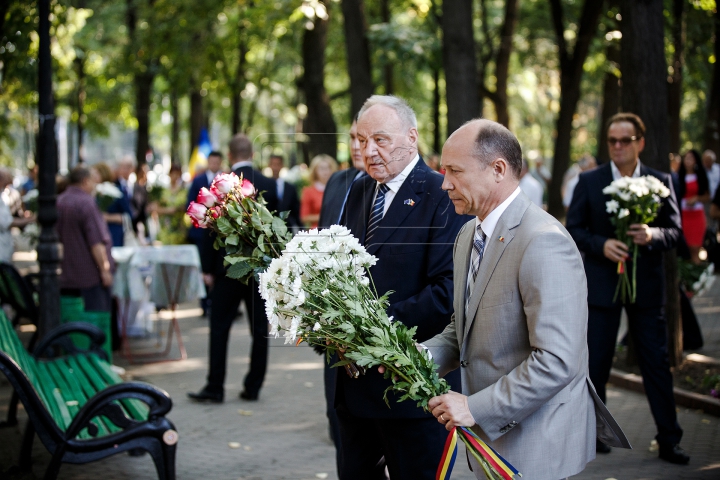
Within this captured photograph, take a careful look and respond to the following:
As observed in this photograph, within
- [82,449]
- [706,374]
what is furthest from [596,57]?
[82,449]

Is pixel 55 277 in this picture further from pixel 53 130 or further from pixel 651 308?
pixel 651 308

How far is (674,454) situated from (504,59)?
661 inches

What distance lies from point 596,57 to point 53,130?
18.6 meters

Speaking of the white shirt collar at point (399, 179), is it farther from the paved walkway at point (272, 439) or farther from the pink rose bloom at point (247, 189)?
the paved walkway at point (272, 439)

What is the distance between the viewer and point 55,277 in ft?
26.7

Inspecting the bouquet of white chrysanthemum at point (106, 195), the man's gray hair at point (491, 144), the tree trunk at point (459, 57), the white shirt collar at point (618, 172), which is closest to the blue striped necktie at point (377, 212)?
the man's gray hair at point (491, 144)

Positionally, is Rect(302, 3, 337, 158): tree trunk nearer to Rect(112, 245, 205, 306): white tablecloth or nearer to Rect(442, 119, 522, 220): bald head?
Rect(112, 245, 205, 306): white tablecloth

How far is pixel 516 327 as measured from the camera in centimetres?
298

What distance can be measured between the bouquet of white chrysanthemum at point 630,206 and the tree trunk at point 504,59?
14169mm

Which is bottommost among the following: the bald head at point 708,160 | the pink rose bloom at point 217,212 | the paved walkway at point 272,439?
the paved walkway at point 272,439

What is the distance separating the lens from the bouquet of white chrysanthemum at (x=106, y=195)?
11.8 meters

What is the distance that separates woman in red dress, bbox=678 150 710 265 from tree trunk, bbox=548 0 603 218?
279 cm

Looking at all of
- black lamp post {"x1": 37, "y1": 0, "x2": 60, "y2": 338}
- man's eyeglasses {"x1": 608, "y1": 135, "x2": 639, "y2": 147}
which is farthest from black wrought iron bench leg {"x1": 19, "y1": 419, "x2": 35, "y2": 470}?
man's eyeglasses {"x1": 608, "y1": 135, "x2": 639, "y2": 147}

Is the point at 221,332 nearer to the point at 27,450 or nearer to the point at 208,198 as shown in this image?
the point at 27,450
